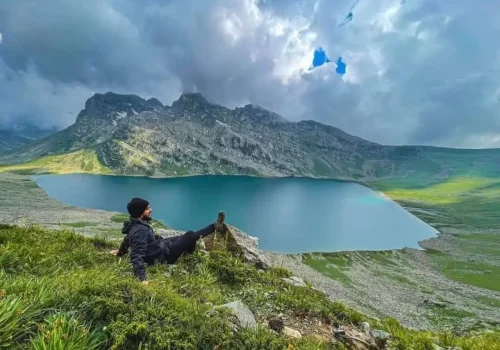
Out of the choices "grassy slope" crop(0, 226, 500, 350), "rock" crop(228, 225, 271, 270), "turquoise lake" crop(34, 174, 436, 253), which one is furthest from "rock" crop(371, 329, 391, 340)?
"turquoise lake" crop(34, 174, 436, 253)

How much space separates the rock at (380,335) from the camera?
20.6ft

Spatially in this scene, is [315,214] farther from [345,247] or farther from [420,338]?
[420,338]

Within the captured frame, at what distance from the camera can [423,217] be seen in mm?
190500

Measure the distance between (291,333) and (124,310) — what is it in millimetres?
3364

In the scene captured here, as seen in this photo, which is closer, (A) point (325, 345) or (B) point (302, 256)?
(A) point (325, 345)

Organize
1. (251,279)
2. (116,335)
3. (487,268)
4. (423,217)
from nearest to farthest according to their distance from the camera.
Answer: (116,335)
(251,279)
(487,268)
(423,217)

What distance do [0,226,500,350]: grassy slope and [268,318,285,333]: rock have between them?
42 cm

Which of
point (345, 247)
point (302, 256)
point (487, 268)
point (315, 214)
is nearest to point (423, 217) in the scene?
point (315, 214)

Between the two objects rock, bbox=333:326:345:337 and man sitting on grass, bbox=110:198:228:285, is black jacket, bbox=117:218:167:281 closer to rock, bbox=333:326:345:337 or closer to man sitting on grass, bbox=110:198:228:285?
man sitting on grass, bbox=110:198:228:285

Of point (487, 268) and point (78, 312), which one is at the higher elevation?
point (78, 312)

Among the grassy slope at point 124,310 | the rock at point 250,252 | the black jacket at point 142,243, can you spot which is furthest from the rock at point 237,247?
the grassy slope at point 124,310

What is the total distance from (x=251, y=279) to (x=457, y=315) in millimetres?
74590

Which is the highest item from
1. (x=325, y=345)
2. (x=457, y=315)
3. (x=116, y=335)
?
(x=116, y=335)

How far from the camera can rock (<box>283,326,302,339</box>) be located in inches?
239
